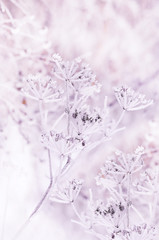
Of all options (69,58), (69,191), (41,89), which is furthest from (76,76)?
(69,58)

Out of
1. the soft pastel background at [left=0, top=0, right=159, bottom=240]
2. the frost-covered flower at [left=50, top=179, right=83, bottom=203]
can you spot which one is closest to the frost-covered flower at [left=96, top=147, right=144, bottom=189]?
the frost-covered flower at [left=50, top=179, right=83, bottom=203]

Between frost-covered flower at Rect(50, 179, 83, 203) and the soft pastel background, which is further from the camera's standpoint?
the soft pastel background

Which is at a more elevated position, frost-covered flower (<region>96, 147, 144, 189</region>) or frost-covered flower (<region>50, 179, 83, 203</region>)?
frost-covered flower (<region>96, 147, 144, 189</region>)

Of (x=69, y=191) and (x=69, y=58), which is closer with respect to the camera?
(x=69, y=191)

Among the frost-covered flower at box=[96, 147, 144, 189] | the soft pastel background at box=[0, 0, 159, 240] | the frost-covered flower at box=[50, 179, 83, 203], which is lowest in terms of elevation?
the frost-covered flower at box=[50, 179, 83, 203]

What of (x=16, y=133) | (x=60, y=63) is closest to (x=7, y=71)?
(x=16, y=133)

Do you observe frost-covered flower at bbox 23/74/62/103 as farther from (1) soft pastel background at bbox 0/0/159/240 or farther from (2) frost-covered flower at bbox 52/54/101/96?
→ (1) soft pastel background at bbox 0/0/159/240

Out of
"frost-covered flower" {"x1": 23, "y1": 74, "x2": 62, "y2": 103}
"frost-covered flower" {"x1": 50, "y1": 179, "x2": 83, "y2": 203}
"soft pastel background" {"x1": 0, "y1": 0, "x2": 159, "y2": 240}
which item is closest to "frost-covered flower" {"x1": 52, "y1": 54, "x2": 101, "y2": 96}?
"frost-covered flower" {"x1": 23, "y1": 74, "x2": 62, "y2": 103}

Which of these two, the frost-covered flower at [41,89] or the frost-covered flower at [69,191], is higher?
the frost-covered flower at [41,89]

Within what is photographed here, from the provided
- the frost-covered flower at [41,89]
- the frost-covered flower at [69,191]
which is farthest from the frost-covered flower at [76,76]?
the frost-covered flower at [69,191]

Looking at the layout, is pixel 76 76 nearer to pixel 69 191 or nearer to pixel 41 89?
pixel 41 89

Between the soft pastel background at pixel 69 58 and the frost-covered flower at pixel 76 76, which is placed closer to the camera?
the frost-covered flower at pixel 76 76

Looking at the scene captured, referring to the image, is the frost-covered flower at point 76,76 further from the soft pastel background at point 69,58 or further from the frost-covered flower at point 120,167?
the soft pastel background at point 69,58
